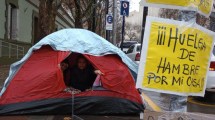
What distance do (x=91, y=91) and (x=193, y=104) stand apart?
3.24 metres

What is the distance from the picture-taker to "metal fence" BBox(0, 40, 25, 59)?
22.9 m

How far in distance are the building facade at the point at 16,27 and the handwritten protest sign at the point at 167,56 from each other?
17.1 m

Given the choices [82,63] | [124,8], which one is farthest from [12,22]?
[82,63]

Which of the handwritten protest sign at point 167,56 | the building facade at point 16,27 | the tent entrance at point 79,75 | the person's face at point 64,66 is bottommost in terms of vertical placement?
the tent entrance at point 79,75

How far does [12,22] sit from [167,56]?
22801 millimetres

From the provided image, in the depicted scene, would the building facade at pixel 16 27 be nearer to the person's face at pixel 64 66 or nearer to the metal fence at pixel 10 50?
the metal fence at pixel 10 50

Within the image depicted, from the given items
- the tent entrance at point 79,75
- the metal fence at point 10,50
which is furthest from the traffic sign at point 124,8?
the tent entrance at point 79,75

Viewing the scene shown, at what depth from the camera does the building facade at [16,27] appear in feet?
77.2

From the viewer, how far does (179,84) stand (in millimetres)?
4988

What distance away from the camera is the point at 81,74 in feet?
30.1

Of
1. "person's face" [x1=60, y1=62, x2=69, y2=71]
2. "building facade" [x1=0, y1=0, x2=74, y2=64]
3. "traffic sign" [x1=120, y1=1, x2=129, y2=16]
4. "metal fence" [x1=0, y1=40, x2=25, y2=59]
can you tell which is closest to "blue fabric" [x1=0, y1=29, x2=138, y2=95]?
"person's face" [x1=60, y1=62, x2=69, y2=71]

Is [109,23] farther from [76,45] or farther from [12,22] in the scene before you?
[76,45]

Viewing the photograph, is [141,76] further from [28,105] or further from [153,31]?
[28,105]

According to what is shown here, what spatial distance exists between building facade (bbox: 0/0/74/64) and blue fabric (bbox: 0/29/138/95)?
1298cm
